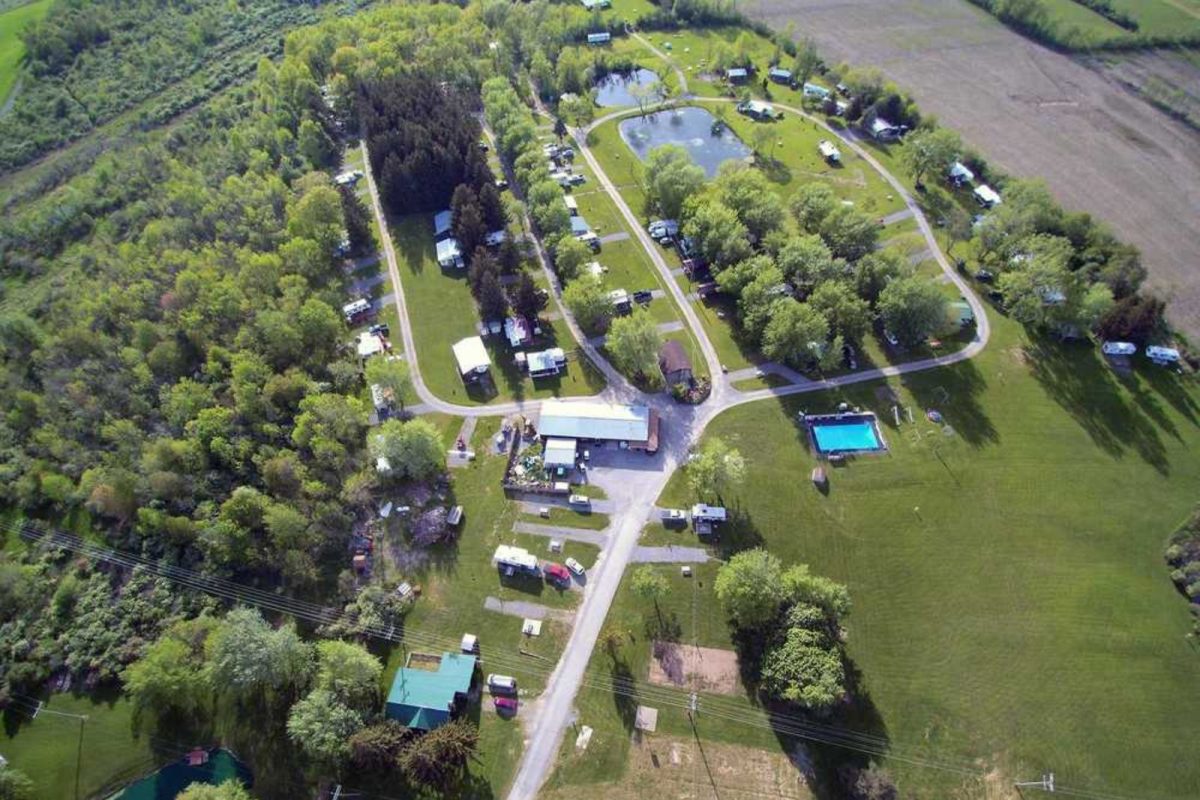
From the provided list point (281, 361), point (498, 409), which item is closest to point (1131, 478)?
point (498, 409)

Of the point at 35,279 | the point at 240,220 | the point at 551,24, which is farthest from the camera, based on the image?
the point at 551,24

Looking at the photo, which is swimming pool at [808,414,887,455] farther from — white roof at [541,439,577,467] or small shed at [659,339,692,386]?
white roof at [541,439,577,467]

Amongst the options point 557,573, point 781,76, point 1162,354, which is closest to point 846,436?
point 557,573

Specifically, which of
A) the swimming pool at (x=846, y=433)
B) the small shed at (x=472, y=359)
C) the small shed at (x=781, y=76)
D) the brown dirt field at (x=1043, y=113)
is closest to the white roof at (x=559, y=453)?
the small shed at (x=472, y=359)

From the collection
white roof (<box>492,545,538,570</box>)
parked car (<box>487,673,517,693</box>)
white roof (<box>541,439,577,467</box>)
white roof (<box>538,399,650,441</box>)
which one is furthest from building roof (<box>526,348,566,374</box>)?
parked car (<box>487,673,517,693</box>)

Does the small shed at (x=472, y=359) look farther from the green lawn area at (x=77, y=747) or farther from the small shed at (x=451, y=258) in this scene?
the green lawn area at (x=77, y=747)

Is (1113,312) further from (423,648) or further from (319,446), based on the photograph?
(319,446)

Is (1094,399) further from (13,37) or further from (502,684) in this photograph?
(13,37)
